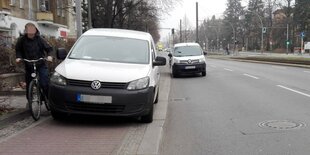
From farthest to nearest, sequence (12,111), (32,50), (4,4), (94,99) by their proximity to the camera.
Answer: (4,4), (12,111), (32,50), (94,99)

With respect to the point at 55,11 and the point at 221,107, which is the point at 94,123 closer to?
the point at 221,107

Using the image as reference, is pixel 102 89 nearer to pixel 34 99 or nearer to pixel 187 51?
pixel 34 99

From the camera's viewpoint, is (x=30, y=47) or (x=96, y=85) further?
(x=30, y=47)

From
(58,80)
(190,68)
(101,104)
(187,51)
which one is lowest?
(190,68)

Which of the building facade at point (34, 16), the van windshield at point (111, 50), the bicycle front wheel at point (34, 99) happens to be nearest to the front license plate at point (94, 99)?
the bicycle front wheel at point (34, 99)

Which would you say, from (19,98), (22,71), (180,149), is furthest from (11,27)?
(180,149)

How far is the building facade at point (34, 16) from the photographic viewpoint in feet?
101

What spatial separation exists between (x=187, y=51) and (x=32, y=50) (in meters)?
16.0

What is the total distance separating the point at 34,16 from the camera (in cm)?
3866

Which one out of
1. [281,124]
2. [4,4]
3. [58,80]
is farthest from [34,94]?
[4,4]

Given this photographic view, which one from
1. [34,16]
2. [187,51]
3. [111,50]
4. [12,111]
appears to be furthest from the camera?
[34,16]

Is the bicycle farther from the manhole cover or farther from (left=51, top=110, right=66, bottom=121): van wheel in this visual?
the manhole cover

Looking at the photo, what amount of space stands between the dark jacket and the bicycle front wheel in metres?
0.52

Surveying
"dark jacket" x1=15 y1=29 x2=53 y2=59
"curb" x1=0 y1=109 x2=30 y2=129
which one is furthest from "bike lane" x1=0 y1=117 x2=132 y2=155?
"dark jacket" x1=15 y1=29 x2=53 y2=59
